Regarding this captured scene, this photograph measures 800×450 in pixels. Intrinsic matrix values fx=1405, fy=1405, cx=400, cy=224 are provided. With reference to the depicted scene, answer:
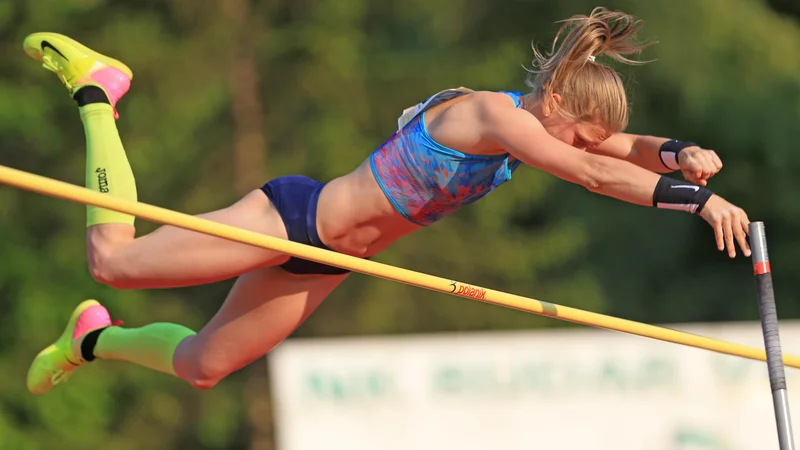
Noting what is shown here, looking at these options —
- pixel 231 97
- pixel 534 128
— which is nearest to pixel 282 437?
pixel 534 128

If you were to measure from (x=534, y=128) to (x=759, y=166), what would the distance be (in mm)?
10474

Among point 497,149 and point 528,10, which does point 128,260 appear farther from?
point 528,10

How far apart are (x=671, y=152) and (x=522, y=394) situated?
374cm

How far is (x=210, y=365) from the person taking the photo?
5332 mm

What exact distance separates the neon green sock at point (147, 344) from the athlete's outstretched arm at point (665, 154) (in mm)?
1779

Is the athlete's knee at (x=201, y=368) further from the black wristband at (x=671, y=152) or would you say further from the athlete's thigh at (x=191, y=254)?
the black wristband at (x=671, y=152)

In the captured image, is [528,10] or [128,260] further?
[528,10]

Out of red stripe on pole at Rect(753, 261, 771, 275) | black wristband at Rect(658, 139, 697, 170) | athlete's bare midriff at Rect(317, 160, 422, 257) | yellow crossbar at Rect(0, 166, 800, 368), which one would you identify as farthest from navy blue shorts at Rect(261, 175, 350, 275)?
red stripe on pole at Rect(753, 261, 771, 275)

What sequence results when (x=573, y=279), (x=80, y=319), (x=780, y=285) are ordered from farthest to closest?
(x=780, y=285)
(x=573, y=279)
(x=80, y=319)

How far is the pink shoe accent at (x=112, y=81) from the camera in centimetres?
520

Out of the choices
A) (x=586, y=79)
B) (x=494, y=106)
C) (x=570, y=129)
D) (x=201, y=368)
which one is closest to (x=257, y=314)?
(x=201, y=368)

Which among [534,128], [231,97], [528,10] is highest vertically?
[528,10]

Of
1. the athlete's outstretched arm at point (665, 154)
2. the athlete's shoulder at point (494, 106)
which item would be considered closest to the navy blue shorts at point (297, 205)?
the athlete's shoulder at point (494, 106)

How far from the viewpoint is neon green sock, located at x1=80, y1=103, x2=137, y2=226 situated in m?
4.91
